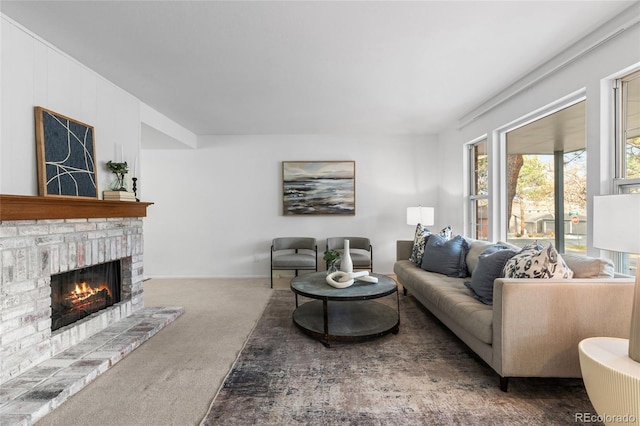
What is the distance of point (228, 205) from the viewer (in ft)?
17.8

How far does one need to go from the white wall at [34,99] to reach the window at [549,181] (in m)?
4.35

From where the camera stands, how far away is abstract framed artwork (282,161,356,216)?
5.39 metres

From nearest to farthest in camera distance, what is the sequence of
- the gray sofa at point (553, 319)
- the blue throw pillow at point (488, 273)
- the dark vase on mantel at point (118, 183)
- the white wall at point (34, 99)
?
the gray sofa at point (553, 319) < the white wall at point (34, 99) < the blue throw pillow at point (488, 273) < the dark vase on mantel at point (118, 183)

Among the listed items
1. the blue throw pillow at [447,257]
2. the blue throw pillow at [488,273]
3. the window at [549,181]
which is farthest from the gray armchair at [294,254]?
the window at [549,181]

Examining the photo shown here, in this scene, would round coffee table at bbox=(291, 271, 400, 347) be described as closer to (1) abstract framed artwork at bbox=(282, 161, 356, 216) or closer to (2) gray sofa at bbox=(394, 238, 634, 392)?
(2) gray sofa at bbox=(394, 238, 634, 392)

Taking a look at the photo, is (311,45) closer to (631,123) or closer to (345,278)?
(345,278)

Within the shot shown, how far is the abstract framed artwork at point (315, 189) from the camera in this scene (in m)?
5.39

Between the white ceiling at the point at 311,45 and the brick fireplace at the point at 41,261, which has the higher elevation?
the white ceiling at the point at 311,45

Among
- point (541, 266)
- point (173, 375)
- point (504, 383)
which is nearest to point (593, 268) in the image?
point (541, 266)

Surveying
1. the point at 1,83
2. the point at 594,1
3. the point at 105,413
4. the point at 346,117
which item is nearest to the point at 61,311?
the point at 105,413

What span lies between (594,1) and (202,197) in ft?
17.0

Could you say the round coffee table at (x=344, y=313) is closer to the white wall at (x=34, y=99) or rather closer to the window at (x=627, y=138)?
the window at (x=627, y=138)

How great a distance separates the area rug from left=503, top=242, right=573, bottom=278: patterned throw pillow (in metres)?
0.72

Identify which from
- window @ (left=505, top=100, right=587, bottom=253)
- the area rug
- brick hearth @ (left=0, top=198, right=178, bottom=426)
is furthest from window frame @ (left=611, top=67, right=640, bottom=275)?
brick hearth @ (left=0, top=198, right=178, bottom=426)
